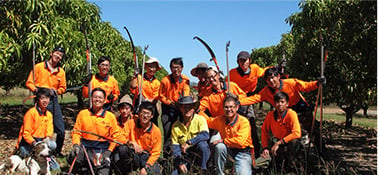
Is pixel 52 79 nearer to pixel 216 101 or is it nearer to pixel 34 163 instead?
pixel 34 163

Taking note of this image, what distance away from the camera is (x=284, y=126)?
206 inches

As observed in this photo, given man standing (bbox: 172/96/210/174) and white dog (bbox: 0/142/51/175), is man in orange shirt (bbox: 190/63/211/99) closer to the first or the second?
man standing (bbox: 172/96/210/174)

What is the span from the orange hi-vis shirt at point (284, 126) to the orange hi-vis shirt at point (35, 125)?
334cm

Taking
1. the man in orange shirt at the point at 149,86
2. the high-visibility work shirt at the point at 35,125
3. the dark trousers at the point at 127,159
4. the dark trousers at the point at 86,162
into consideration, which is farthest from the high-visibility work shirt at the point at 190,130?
the high-visibility work shirt at the point at 35,125

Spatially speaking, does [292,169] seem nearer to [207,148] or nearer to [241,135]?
[241,135]

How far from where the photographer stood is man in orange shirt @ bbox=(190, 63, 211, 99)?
590 centimetres

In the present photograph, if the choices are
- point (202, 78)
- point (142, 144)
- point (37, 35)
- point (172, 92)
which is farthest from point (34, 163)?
point (37, 35)

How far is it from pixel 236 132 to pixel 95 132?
2.00 metres

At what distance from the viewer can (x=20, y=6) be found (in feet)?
25.7

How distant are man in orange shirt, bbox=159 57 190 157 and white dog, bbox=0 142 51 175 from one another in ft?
5.78

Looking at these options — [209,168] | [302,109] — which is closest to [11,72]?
[209,168]

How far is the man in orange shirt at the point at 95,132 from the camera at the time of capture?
4.89 metres

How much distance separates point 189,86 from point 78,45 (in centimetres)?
487

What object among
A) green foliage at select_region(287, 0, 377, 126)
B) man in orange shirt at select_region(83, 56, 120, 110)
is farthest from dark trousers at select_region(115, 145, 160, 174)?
green foliage at select_region(287, 0, 377, 126)
